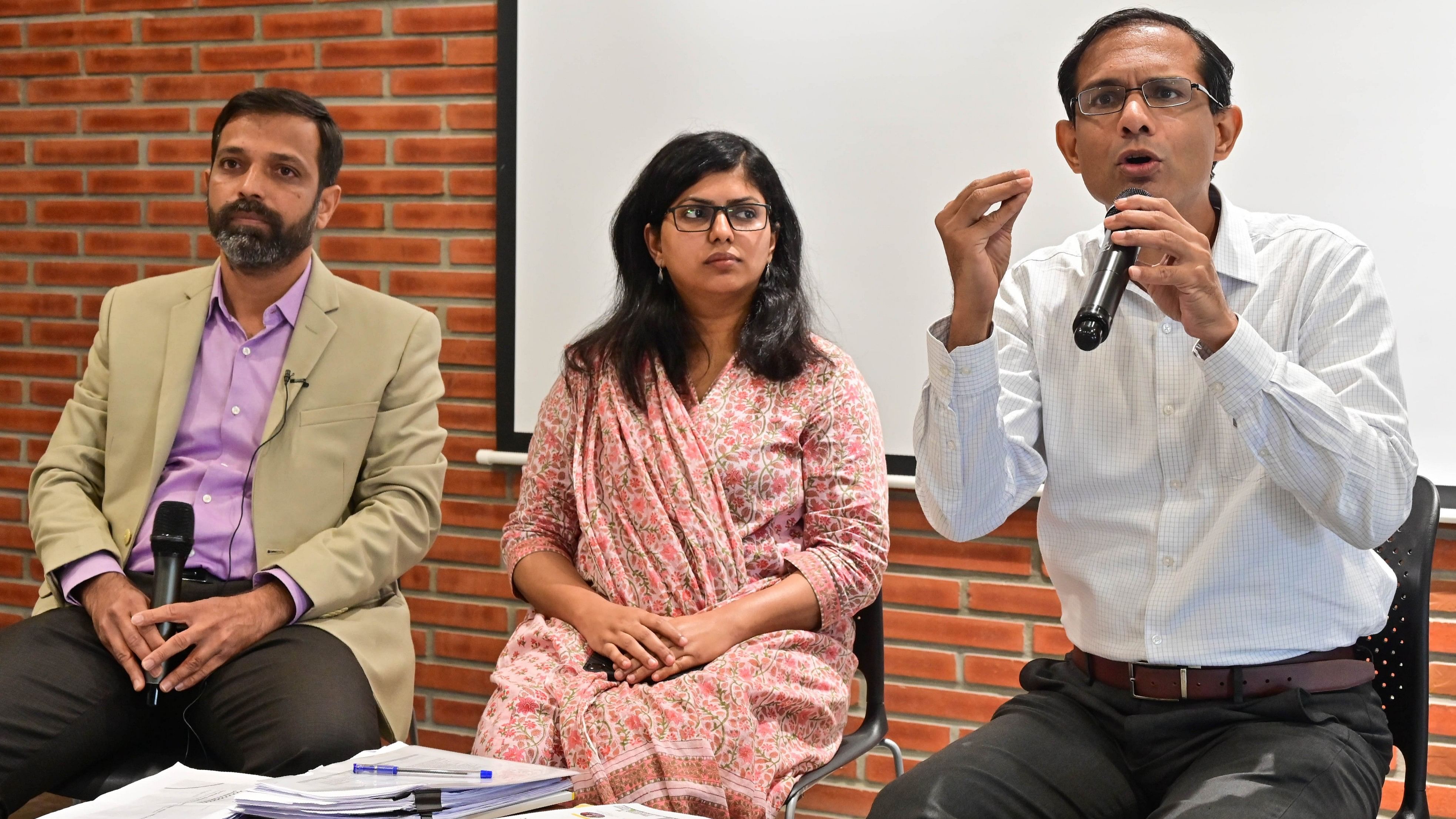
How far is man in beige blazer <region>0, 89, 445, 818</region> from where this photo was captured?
2008 millimetres

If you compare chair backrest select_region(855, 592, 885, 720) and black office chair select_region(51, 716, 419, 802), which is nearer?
black office chair select_region(51, 716, 419, 802)

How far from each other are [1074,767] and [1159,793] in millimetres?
121

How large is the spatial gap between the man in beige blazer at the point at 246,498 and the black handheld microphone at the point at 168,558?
2 cm

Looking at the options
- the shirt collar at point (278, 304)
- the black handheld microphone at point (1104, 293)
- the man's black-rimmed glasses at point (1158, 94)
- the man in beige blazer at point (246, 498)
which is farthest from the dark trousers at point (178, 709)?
the man's black-rimmed glasses at point (1158, 94)

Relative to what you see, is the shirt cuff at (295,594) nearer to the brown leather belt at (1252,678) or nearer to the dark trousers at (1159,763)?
the dark trousers at (1159,763)

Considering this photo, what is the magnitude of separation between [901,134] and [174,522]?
1.70m

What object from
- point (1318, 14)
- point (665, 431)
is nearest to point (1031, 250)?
point (1318, 14)

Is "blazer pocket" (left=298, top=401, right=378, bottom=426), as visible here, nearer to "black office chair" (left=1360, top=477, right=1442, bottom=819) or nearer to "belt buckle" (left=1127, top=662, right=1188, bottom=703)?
"belt buckle" (left=1127, top=662, right=1188, bottom=703)

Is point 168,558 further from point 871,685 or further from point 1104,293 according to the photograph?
point 1104,293

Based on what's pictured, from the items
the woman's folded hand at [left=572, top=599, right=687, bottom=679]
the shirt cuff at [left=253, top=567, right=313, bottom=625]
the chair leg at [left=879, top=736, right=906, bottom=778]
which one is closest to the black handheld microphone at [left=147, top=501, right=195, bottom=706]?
the shirt cuff at [left=253, top=567, right=313, bottom=625]

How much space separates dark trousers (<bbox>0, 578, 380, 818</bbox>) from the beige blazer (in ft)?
0.34

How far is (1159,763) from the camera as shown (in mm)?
1601

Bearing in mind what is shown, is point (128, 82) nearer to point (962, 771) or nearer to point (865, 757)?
point (865, 757)

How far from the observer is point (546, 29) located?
3.02m
